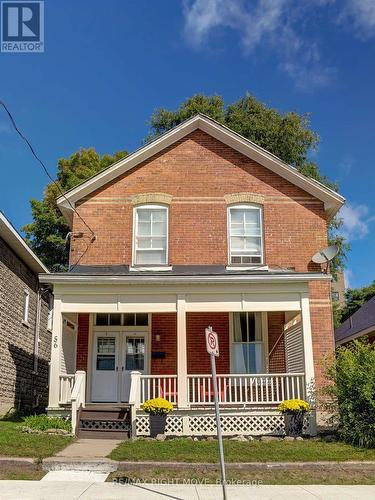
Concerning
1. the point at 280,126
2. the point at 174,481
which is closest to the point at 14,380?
the point at 174,481

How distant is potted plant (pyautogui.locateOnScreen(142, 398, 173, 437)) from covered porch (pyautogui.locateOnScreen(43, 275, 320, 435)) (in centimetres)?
42

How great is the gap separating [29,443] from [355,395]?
269 inches

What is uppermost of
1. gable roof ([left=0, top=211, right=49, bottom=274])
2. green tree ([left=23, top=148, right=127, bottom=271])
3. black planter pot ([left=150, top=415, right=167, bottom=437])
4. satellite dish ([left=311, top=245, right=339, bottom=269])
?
green tree ([left=23, top=148, right=127, bottom=271])

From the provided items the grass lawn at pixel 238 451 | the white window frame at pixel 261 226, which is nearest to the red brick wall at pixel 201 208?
the white window frame at pixel 261 226

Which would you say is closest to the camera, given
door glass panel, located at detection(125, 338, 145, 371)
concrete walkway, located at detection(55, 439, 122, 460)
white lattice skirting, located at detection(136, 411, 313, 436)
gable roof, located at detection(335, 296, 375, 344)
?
concrete walkway, located at detection(55, 439, 122, 460)

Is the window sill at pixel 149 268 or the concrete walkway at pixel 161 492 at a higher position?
the window sill at pixel 149 268

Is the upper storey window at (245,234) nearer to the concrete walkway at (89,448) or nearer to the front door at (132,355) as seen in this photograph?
the front door at (132,355)

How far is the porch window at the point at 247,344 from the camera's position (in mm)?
15735

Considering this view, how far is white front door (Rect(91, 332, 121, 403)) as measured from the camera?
15773 millimetres

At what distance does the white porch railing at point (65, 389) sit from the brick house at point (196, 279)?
1.9 inches

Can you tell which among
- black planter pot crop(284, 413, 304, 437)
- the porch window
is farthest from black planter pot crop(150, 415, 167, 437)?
the porch window

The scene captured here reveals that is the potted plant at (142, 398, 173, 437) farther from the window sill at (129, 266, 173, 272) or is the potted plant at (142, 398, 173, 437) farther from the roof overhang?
the window sill at (129, 266, 173, 272)

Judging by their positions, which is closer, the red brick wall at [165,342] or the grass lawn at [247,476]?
the grass lawn at [247,476]

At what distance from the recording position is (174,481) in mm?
8750
